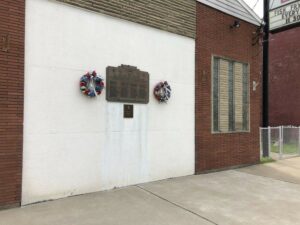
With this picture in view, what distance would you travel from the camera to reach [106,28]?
6895 mm

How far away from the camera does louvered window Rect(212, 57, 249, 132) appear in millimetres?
9406

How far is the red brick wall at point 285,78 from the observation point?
17.8 meters

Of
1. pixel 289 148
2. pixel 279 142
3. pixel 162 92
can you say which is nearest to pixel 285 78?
pixel 289 148

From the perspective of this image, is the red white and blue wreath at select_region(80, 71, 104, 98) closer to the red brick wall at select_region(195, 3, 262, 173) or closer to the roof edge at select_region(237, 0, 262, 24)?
the red brick wall at select_region(195, 3, 262, 173)

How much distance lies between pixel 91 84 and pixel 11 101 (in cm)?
159

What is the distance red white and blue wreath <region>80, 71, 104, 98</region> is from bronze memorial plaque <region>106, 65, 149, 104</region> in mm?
314

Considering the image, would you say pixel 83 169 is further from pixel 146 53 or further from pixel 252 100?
pixel 252 100

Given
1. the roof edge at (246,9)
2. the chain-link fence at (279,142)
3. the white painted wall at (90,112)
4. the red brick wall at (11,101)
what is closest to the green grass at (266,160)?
the chain-link fence at (279,142)

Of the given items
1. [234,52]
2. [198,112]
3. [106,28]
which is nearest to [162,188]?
[198,112]

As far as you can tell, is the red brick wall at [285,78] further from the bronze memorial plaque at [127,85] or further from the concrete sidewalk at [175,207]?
the bronze memorial plaque at [127,85]

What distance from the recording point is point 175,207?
5.81 meters

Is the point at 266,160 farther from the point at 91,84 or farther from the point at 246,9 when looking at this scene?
the point at 91,84

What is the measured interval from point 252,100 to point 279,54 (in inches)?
386

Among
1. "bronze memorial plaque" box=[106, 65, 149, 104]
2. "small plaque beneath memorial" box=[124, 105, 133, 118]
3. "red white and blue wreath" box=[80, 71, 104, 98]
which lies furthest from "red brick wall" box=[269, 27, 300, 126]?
"red white and blue wreath" box=[80, 71, 104, 98]
